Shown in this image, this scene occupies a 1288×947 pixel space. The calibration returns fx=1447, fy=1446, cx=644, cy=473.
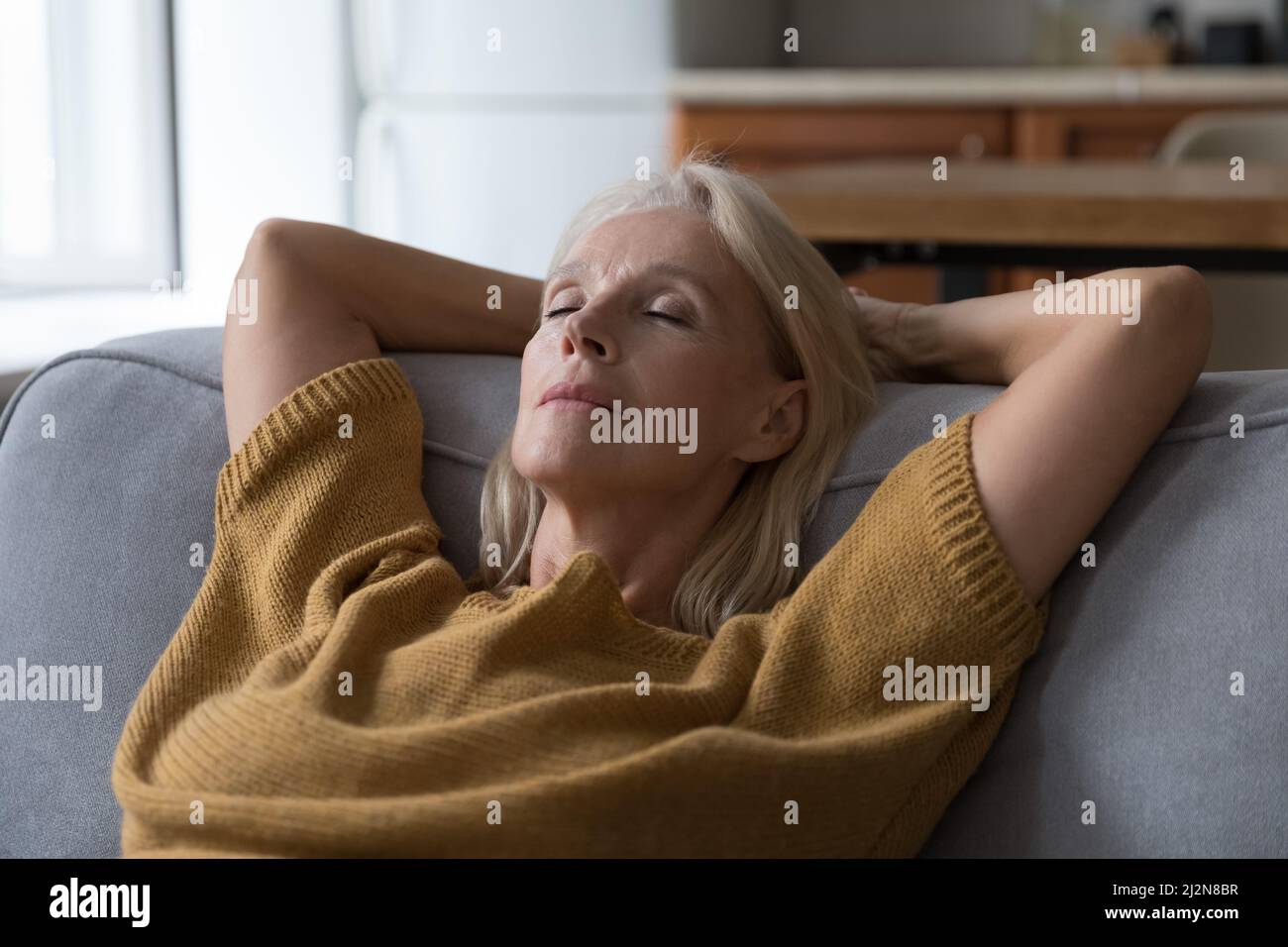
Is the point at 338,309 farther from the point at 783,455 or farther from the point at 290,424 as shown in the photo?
the point at 783,455

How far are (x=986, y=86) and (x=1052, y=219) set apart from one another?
6.60 ft

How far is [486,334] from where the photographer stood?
1460 mm

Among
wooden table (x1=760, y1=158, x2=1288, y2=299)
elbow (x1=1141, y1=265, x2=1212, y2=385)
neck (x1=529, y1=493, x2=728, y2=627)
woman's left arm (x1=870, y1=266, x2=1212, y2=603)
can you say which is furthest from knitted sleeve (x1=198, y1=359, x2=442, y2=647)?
wooden table (x1=760, y1=158, x2=1288, y2=299)

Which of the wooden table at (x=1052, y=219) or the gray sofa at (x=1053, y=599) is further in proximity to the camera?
the wooden table at (x=1052, y=219)

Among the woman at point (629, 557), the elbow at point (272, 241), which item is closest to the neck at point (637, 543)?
the woman at point (629, 557)

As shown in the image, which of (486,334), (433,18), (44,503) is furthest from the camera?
(433,18)

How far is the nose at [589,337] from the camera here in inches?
46.4

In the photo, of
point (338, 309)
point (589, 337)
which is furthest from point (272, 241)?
point (589, 337)

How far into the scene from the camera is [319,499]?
48.0 inches

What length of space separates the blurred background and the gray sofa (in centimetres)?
73

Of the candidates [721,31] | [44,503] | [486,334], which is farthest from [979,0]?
[44,503]

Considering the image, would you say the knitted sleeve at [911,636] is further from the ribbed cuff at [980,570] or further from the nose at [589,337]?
the nose at [589,337]

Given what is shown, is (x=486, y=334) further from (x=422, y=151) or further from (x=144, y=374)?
(x=422, y=151)
